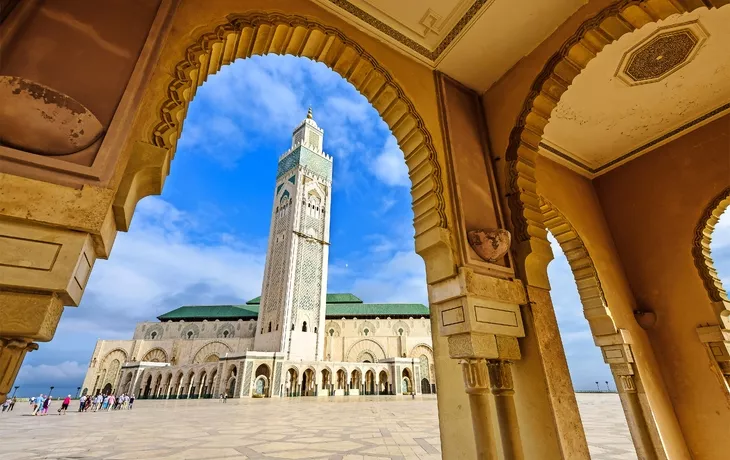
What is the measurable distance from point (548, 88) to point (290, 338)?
2323cm

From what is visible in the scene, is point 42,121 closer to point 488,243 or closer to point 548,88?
point 488,243

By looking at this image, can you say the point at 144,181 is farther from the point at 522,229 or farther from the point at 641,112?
the point at 641,112

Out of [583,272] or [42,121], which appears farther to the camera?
[583,272]

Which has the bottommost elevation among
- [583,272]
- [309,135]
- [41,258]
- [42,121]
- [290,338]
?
[41,258]

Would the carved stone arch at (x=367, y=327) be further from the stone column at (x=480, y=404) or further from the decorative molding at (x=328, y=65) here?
the stone column at (x=480, y=404)

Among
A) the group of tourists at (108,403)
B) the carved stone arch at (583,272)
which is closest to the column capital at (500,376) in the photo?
the carved stone arch at (583,272)

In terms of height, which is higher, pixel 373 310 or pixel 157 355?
pixel 373 310

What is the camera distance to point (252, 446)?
3.61m

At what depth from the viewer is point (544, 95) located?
2.83 meters

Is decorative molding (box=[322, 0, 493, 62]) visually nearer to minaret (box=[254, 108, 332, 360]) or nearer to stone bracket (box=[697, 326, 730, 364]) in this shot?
stone bracket (box=[697, 326, 730, 364])

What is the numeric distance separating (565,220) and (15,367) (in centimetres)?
480

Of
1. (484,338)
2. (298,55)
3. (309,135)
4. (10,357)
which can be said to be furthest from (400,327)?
(10,357)

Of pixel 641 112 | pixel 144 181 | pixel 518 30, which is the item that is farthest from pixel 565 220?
pixel 144 181

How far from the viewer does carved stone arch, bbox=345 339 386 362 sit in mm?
30198
